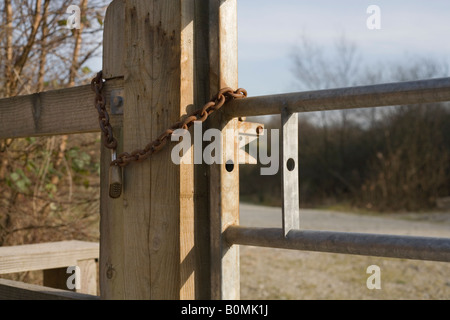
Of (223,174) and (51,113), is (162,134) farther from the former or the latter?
(51,113)

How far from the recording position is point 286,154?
146 cm

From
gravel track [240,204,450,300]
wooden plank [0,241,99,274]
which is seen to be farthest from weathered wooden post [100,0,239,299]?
gravel track [240,204,450,300]

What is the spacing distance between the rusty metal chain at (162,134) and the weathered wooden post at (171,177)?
3 cm

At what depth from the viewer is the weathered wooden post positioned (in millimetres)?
1513

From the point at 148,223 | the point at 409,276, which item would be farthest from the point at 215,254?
the point at 409,276

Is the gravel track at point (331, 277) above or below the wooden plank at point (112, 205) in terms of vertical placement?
below

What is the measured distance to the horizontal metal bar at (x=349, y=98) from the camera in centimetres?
130

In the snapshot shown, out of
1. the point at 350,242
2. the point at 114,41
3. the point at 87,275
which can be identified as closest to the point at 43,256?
the point at 87,275

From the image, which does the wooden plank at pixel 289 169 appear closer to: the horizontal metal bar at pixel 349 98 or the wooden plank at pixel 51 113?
the horizontal metal bar at pixel 349 98

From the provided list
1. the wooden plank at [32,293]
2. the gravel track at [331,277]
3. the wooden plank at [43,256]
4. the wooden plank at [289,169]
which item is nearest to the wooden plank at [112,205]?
the wooden plank at [32,293]

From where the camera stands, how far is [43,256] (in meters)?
3.13

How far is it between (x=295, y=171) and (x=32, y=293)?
910mm
